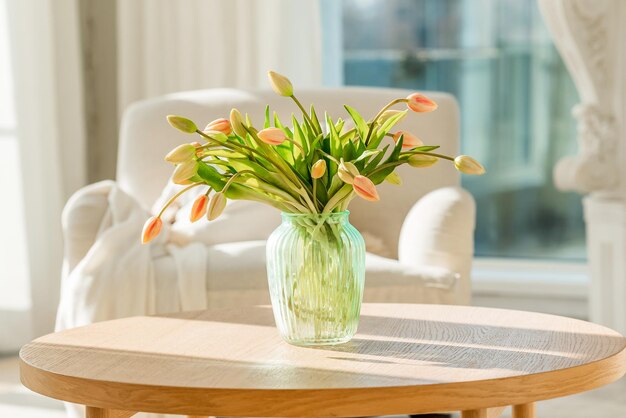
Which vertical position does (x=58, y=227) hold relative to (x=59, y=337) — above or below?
below

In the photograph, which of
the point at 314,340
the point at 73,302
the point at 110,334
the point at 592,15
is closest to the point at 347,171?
the point at 314,340

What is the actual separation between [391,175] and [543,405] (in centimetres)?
159

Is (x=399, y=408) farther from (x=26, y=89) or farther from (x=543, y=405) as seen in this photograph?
(x=26, y=89)

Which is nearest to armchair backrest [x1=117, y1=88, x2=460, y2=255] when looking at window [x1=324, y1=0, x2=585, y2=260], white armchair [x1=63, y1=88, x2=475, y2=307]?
white armchair [x1=63, y1=88, x2=475, y2=307]

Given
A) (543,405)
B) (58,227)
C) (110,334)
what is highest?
(110,334)

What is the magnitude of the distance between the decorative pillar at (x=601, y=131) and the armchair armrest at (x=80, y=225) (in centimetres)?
154

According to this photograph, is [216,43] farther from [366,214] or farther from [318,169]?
[318,169]

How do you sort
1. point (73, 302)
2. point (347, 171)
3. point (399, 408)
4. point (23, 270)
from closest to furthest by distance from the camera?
point (399, 408) < point (347, 171) < point (73, 302) < point (23, 270)

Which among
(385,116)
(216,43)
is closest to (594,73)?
(216,43)

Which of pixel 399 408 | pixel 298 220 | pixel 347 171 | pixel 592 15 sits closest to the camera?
pixel 399 408

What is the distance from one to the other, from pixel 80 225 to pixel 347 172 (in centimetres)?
142

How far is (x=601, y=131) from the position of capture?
337 cm

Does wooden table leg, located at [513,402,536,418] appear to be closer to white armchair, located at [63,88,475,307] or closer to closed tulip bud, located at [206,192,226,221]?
closed tulip bud, located at [206,192,226,221]

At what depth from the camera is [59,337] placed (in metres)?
1.71
